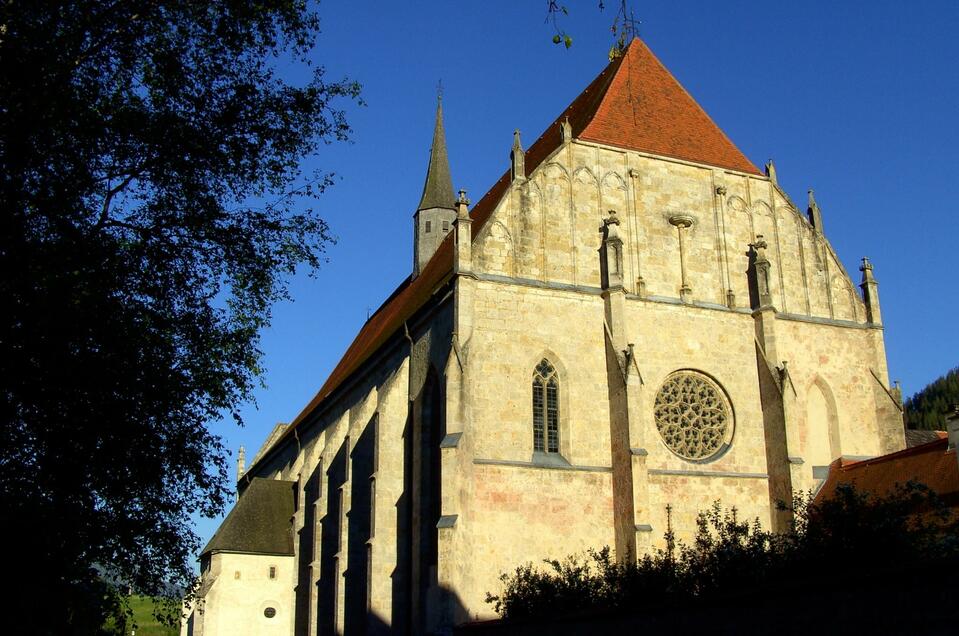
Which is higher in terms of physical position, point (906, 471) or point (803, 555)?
point (906, 471)

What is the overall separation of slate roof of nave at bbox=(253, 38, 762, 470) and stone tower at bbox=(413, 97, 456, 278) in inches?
248

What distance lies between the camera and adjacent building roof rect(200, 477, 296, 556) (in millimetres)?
35188

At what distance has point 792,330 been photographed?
2642 cm

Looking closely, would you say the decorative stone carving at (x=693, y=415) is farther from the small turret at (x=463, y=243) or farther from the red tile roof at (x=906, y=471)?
the small turret at (x=463, y=243)

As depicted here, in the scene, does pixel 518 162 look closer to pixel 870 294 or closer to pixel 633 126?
pixel 633 126

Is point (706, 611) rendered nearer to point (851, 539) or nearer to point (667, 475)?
point (851, 539)

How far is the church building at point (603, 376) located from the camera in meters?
22.4

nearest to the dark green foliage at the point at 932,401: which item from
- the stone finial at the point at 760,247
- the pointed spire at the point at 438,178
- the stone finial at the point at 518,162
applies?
the pointed spire at the point at 438,178

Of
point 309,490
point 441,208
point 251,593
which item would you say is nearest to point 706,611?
point 309,490

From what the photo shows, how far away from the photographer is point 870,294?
90.4 ft

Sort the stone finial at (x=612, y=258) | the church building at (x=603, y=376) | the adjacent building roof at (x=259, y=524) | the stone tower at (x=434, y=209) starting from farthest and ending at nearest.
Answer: the stone tower at (x=434, y=209)
the adjacent building roof at (x=259, y=524)
the stone finial at (x=612, y=258)
the church building at (x=603, y=376)

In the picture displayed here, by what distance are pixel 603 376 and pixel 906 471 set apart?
23.7 feet

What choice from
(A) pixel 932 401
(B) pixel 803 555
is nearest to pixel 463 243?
(B) pixel 803 555

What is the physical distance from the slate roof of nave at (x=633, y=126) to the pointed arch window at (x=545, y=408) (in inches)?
145
